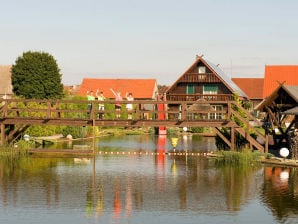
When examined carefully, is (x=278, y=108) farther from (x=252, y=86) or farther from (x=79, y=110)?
(x=252, y=86)

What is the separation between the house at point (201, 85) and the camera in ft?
255

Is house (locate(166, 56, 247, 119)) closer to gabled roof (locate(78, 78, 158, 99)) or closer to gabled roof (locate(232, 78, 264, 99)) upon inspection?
gabled roof (locate(232, 78, 264, 99))

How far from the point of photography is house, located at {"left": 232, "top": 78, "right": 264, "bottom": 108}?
95562 millimetres

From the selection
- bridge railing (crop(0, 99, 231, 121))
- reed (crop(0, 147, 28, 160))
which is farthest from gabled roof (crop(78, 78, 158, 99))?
reed (crop(0, 147, 28, 160))

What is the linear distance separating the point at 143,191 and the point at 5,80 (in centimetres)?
6909

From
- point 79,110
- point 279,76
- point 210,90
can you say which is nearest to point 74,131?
point 79,110

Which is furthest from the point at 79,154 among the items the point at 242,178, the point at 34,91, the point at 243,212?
the point at 34,91

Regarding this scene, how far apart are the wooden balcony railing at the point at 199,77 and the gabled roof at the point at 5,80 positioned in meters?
26.1

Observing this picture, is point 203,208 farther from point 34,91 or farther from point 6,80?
point 6,80

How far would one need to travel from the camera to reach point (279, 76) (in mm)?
82688

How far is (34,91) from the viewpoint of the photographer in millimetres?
79625

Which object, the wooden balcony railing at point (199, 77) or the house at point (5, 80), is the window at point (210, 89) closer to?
the wooden balcony railing at point (199, 77)

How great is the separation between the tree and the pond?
46602 millimetres

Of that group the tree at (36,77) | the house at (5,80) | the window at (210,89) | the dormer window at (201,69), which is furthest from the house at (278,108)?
the house at (5,80)
